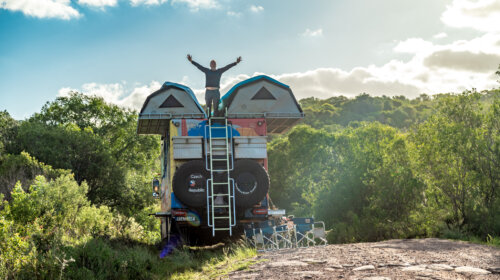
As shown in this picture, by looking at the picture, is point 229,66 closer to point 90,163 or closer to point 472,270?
point 472,270

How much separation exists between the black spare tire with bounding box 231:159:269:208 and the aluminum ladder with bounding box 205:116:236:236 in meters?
0.16

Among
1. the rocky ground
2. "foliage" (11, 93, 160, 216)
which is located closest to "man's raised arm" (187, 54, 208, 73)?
the rocky ground

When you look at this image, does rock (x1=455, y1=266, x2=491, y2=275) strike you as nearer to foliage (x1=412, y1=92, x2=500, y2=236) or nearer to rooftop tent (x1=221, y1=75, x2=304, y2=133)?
rooftop tent (x1=221, y1=75, x2=304, y2=133)

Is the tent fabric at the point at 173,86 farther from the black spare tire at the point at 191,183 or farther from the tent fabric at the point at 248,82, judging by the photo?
the black spare tire at the point at 191,183

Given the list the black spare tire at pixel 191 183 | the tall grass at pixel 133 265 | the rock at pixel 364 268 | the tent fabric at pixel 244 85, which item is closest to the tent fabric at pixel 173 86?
the tent fabric at pixel 244 85

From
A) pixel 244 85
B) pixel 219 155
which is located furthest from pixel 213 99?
pixel 219 155

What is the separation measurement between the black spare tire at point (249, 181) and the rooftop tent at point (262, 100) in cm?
138

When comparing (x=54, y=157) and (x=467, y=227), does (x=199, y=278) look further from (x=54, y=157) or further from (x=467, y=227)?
(x=54, y=157)

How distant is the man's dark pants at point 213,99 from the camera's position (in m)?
12.5

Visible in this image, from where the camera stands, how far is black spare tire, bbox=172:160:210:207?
10625 mm

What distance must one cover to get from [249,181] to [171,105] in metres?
2.71

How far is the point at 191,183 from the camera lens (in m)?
10.7

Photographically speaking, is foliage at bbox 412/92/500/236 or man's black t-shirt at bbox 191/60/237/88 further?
foliage at bbox 412/92/500/236

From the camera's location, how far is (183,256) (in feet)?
34.2
